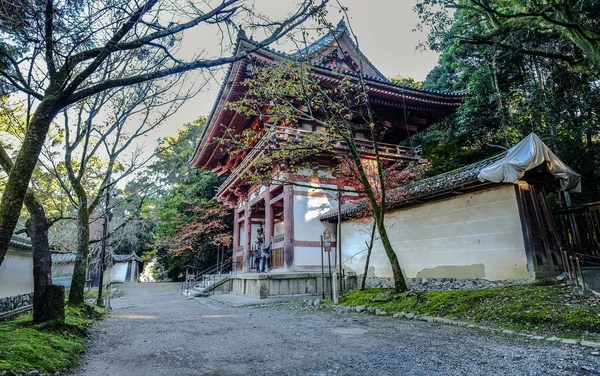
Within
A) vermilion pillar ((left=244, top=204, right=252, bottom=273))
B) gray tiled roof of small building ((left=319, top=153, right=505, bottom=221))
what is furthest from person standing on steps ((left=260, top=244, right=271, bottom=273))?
gray tiled roof of small building ((left=319, top=153, right=505, bottom=221))

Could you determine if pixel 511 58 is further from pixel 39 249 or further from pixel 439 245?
pixel 39 249

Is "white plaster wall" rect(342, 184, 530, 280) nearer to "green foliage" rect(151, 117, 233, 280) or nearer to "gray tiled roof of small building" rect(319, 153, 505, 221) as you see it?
"gray tiled roof of small building" rect(319, 153, 505, 221)

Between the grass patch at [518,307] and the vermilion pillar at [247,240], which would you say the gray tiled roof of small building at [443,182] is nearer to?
the grass patch at [518,307]

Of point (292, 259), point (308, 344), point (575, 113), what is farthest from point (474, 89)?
point (308, 344)

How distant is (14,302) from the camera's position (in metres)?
8.59

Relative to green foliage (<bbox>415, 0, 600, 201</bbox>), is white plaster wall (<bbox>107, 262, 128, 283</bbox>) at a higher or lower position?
lower

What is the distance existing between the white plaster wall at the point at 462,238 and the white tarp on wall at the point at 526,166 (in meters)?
0.74

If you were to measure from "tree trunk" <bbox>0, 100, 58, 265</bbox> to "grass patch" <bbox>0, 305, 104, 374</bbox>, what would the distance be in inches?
34.9

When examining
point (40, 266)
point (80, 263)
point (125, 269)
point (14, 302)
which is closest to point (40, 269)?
point (40, 266)

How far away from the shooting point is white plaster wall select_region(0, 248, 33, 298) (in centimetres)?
826

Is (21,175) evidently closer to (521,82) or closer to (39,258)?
(39,258)

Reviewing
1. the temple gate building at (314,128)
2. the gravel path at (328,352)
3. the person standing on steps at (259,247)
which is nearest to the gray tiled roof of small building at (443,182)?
the temple gate building at (314,128)

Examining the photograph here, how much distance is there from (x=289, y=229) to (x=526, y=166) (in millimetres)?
7674

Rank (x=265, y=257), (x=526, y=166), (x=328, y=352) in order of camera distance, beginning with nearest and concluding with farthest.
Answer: (x=328, y=352) → (x=526, y=166) → (x=265, y=257)
